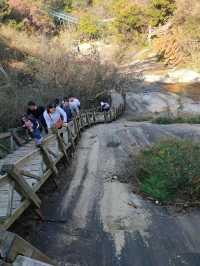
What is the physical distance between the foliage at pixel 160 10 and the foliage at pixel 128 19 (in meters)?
1.49

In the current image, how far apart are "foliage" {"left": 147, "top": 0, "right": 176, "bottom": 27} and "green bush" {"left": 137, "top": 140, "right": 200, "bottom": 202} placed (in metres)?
53.2

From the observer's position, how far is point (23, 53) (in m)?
35.9

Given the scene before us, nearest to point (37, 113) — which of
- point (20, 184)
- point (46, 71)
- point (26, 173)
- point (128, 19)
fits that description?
point (26, 173)

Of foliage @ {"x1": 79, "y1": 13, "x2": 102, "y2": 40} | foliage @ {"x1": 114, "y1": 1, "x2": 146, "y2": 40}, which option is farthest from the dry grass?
foliage @ {"x1": 114, "y1": 1, "x2": 146, "y2": 40}

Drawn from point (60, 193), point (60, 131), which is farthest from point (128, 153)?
point (60, 193)

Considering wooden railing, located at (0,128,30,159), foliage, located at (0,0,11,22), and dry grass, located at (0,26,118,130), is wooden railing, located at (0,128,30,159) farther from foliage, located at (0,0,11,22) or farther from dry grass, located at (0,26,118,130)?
foliage, located at (0,0,11,22)

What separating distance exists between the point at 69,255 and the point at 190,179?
406 centimetres

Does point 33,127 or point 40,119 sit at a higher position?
point 33,127

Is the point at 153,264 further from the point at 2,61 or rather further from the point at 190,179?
the point at 2,61

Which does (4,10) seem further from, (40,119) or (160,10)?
(40,119)

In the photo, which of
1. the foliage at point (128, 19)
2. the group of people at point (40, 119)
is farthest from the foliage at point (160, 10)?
the group of people at point (40, 119)

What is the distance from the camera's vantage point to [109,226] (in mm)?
9297

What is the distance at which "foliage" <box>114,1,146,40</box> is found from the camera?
6332cm

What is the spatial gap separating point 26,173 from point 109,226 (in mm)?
2168
